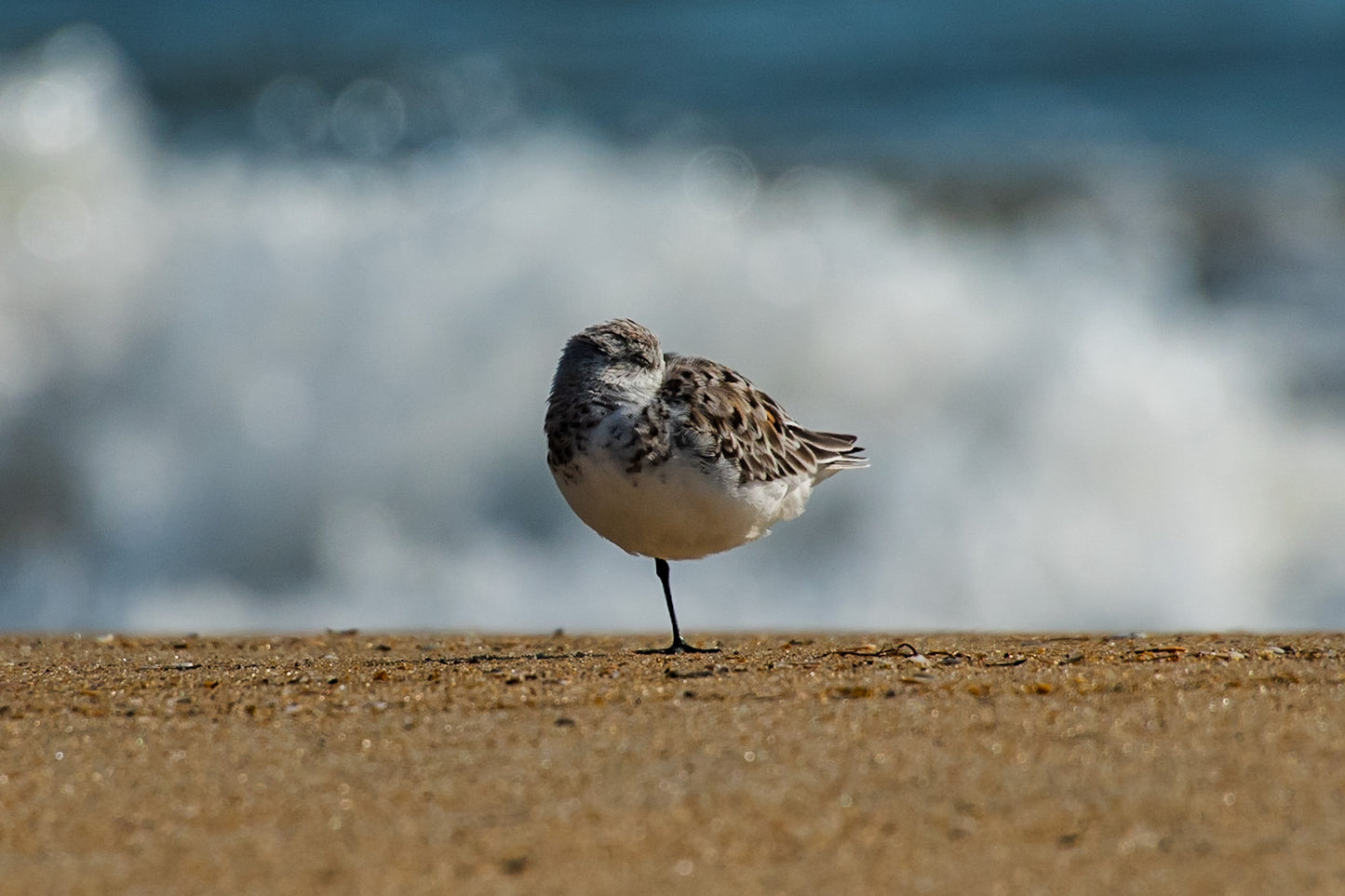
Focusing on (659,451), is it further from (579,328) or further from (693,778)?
(579,328)

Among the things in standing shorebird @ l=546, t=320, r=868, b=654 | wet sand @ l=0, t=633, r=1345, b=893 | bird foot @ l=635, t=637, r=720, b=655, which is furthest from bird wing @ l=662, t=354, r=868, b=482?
wet sand @ l=0, t=633, r=1345, b=893

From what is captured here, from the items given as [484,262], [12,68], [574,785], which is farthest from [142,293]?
[574,785]

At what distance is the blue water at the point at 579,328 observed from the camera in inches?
411

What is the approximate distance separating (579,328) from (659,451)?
22.0 ft

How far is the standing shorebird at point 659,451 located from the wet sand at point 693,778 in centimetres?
78

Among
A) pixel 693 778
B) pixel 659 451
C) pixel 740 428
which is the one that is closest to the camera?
pixel 693 778

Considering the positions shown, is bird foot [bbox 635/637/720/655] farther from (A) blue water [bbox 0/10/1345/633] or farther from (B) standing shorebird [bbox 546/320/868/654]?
(A) blue water [bbox 0/10/1345/633]

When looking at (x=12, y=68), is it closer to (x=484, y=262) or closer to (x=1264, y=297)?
(x=484, y=262)

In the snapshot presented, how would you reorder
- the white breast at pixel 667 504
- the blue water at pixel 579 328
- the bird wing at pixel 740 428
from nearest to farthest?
the white breast at pixel 667 504 → the bird wing at pixel 740 428 → the blue water at pixel 579 328

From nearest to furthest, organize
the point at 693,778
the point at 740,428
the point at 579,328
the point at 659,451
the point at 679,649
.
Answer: the point at 693,778
the point at 659,451
the point at 679,649
the point at 740,428
the point at 579,328

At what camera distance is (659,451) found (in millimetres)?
5363

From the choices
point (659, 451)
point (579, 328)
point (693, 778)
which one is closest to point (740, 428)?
point (659, 451)

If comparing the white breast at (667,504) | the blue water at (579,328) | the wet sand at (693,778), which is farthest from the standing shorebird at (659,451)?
the blue water at (579,328)

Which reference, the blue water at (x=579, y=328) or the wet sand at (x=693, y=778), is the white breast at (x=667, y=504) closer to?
the wet sand at (x=693, y=778)
